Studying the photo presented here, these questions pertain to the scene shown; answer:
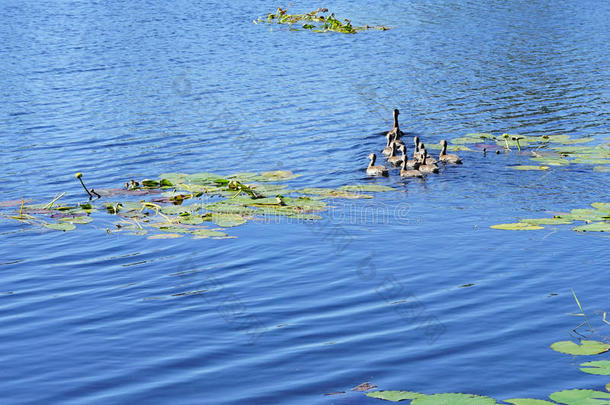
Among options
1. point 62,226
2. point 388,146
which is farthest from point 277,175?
point 62,226

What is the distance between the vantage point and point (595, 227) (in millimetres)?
13609

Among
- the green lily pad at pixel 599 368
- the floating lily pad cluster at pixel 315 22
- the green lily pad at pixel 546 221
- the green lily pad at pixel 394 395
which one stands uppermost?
the floating lily pad cluster at pixel 315 22

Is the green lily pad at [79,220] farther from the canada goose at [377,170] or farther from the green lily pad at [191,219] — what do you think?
the canada goose at [377,170]

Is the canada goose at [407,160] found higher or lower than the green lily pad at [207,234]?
higher

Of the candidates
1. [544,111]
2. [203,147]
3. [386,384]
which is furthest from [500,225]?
[544,111]

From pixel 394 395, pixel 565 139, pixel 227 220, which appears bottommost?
pixel 394 395

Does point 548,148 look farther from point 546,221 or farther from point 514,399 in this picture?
point 514,399

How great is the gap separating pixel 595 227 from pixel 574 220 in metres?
0.83

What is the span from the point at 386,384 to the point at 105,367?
343cm

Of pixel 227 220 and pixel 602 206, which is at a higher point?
pixel 227 220

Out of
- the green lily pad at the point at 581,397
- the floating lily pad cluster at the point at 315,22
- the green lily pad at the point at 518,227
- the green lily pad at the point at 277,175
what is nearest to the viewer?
the green lily pad at the point at 581,397

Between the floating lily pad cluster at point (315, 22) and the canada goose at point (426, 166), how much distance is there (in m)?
30.1

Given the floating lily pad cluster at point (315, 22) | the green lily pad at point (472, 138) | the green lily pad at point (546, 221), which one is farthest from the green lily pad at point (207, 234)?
the floating lily pad cluster at point (315, 22)

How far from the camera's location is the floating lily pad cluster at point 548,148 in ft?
60.8
